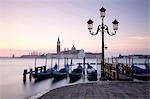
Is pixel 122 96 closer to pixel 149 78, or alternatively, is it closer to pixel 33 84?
pixel 149 78

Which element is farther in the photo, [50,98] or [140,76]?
[140,76]

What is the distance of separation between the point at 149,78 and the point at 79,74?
6159mm

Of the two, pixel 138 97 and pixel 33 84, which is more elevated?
pixel 138 97

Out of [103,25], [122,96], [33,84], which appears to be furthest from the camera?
[33,84]

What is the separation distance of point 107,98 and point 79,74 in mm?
13991

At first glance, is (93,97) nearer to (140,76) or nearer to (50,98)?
(50,98)

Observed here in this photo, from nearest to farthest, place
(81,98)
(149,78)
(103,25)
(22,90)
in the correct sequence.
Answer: (81,98) < (103,25) < (149,78) < (22,90)

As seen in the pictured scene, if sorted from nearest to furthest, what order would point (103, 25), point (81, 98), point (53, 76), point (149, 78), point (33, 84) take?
point (81, 98), point (103, 25), point (149, 78), point (33, 84), point (53, 76)

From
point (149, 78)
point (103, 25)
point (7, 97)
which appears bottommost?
point (7, 97)

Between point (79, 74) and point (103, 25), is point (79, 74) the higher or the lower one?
the lower one

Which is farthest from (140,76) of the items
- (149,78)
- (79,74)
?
(79,74)

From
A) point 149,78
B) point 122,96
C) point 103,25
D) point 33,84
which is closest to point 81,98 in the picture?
point 122,96

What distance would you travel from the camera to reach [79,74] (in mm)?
20188

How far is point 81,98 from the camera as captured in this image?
613cm
